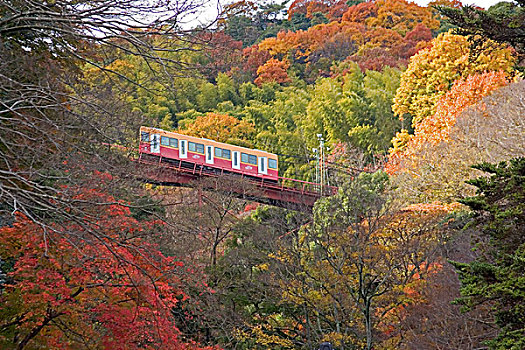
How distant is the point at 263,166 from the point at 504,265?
77.7 feet

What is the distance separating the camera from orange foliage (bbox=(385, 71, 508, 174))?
2277 cm

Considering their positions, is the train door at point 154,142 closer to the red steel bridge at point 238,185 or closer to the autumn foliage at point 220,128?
the red steel bridge at point 238,185

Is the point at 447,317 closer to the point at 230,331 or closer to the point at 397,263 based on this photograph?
the point at 397,263

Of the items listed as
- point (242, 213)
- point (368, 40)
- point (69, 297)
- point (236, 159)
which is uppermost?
point (368, 40)

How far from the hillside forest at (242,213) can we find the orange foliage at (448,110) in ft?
0.32

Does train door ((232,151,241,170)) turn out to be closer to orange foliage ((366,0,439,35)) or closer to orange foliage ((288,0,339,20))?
orange foliage ((366,0,439,35))

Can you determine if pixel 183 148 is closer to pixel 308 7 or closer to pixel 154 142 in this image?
pixel 154 142

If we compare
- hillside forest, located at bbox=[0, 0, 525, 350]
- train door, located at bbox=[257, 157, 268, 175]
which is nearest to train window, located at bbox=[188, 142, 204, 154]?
train door, located at bbox=[257, 157, 268, 175]

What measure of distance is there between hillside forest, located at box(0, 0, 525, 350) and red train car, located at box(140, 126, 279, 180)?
7.33 ft

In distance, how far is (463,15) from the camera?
6332mm

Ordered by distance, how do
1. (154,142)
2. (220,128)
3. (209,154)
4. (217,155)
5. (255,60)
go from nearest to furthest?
(154,142) < (209,154) < (217,155) < (220,128) < (255,60)

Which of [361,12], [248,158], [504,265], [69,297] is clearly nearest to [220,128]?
[248,158]

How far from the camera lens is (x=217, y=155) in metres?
28.5

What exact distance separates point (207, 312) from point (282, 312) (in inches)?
63.5
